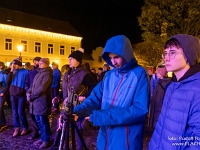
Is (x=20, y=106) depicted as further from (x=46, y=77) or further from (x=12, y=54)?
(x=12, y=54)

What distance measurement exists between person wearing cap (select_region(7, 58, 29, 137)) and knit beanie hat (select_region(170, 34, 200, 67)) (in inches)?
202

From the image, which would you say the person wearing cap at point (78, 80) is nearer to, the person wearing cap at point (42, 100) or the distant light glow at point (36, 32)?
the person wearing cap at point (42, 100)

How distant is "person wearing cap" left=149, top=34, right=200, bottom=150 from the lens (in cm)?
165

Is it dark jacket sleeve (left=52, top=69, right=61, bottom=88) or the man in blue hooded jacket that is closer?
the man in blue hooded jacket

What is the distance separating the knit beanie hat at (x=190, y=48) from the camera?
5.91 ft

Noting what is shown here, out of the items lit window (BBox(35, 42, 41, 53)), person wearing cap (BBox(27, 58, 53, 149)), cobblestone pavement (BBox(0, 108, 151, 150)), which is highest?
lit window (BBox(35, 42, 41, 53))

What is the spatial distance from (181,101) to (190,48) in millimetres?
451

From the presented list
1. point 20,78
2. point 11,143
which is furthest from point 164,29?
point 11,143

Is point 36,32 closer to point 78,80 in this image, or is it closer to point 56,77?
point 56,77

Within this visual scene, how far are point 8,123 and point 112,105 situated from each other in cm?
628

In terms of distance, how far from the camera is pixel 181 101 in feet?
5.68

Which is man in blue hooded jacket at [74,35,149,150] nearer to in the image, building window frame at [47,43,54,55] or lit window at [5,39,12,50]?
lit window at [5,39,12,50]

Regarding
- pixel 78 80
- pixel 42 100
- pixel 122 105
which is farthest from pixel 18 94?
pixel 122 105

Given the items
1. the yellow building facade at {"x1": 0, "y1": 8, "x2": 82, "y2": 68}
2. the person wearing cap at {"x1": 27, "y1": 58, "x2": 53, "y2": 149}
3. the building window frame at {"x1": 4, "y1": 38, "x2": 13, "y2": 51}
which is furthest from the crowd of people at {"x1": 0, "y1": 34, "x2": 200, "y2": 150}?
the building window frame at {"x1": 4, "y1": 38, "x2": 13, "y2": 51}
